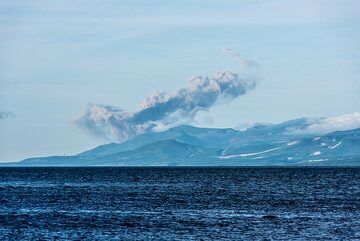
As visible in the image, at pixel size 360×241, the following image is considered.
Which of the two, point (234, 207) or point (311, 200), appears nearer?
point (234, 207)

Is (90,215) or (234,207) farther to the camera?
(234,207)

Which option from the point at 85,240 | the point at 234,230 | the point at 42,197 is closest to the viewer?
the point at 85,240

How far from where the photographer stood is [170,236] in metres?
83.9

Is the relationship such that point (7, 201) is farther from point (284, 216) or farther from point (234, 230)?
point (234, 230)

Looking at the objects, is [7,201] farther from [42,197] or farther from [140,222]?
[140,222]

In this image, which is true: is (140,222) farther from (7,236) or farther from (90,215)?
(7,236)

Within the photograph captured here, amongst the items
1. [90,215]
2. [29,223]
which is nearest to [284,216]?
[90,215]

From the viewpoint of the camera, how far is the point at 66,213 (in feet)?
Result: 364

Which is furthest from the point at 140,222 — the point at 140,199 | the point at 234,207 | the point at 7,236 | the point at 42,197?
the point at 42,197

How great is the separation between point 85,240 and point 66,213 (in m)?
30.7

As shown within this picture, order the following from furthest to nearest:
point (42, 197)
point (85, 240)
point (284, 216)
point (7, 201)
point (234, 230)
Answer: point (42, 197) → point (7, 201) → point (284, 216) → point (234, 230) → point (85, 240)

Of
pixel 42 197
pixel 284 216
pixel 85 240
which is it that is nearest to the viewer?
pixel 85 240

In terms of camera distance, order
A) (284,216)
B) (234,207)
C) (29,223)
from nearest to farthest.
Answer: (29,223)
(284,216)
(234,207)

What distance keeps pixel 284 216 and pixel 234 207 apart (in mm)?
16840
